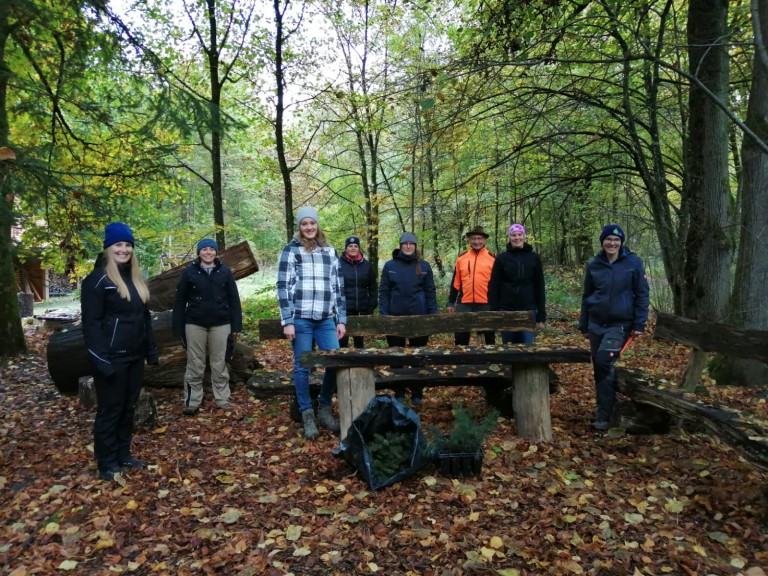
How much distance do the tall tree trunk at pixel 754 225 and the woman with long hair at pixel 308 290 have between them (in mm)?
4607

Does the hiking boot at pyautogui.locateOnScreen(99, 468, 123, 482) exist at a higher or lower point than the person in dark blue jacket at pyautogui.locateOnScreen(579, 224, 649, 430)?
lower

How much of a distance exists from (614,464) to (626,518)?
35.5 inches

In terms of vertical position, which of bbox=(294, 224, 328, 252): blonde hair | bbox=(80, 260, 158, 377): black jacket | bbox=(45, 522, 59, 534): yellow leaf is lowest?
bbox=(45, 522, 59, 534): yellow leaf

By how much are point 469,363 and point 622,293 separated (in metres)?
1.64

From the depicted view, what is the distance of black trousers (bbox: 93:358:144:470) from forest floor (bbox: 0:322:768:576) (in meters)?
0.22

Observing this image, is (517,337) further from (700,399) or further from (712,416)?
(712,416)

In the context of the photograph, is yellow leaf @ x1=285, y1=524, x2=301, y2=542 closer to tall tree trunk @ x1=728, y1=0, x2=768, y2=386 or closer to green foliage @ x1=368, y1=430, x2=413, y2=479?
green foliage @ x1=368, y1=430, x2=413, y2=479

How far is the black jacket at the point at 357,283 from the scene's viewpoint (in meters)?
6.21

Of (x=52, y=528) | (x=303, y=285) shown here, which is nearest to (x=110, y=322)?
(x=52, y=528)

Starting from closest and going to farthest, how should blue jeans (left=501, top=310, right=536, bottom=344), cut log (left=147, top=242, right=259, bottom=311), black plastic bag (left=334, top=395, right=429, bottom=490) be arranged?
black plastic bag (left=334, top=395, right=429, bottom=490) < blue jeans (left=501, top=310, right=536, bottom=344) < cut log (left=147, top=242, right=259, bottom=311)

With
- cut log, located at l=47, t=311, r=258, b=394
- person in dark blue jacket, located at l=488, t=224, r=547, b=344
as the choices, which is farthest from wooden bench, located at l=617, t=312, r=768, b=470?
cut log, located at l=47, t=311, r=258, b=394

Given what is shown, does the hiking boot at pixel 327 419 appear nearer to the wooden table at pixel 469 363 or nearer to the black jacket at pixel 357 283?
the wooden table at pixel 469 363

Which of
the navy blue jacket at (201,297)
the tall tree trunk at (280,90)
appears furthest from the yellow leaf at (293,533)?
the tall tree trunk at (280,90)

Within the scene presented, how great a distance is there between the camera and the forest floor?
9.23 feet
